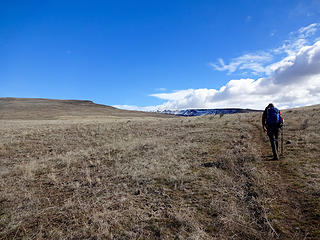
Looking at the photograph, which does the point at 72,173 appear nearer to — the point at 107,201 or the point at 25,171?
the point at 25,171

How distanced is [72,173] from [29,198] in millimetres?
2577

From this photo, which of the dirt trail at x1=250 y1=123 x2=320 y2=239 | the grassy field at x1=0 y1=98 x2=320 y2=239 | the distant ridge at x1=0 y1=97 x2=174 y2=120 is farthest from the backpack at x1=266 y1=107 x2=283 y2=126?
the distant ridge at x1=0 y1=97 x2=174 y2=120

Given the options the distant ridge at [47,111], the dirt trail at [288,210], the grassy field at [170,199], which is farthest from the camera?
the distant ridge at [47,111]

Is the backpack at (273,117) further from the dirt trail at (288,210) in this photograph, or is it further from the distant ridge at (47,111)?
the distant ridge at (47,111)

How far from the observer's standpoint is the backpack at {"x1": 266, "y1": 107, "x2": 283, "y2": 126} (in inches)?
359

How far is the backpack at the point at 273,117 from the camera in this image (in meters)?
9.12

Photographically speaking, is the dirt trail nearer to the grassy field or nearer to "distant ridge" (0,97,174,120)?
the grassy field

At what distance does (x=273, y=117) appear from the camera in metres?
9.21

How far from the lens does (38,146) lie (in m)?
14.7

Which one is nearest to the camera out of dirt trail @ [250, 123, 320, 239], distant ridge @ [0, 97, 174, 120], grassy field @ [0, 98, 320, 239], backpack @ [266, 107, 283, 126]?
dirt trail @ [250, 123, 320, 239]

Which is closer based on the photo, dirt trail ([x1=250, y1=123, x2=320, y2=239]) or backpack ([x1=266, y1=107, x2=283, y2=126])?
dirt trail ([x1=250, y1=123, x2=320, y2=239])

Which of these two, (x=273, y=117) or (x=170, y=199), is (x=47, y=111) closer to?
(x=273, y=117)

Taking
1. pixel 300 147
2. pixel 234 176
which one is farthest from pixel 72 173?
pixel 300 147

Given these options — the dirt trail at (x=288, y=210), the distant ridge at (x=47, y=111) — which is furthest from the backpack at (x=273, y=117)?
the distant ridge at (x=47, y=111)
